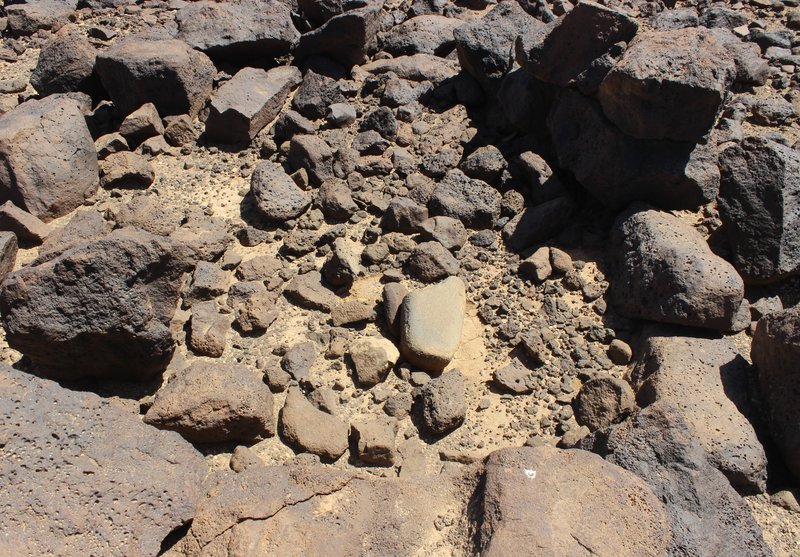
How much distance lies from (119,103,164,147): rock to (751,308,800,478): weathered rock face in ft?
11.5

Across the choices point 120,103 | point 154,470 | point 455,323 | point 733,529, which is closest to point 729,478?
point 733,529

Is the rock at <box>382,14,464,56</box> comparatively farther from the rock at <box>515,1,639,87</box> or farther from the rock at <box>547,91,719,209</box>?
the rock at <box>547,91,719,209</box>

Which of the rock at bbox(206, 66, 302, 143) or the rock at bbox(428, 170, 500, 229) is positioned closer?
the rock at bbox(428, 170, 500, 229)

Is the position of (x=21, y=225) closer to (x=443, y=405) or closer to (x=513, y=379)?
(x=443, y=405)

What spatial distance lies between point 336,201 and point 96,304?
1.47 metres

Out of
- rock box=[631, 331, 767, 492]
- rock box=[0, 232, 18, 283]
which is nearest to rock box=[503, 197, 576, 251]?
rock box=[631, 331, 767, 492]

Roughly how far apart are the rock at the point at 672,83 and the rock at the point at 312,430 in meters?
2.06

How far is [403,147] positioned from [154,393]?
2.12 meters

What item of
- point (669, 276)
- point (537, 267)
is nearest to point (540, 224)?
point (537, 267)

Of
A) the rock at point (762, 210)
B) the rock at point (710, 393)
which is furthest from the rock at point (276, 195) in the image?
the rock at point (762, 210)

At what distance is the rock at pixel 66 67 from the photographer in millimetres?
4828

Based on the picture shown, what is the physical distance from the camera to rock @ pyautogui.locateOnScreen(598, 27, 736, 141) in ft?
11.4

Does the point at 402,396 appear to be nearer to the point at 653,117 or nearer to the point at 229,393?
the point at 229,393

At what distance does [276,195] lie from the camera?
4.00 meters
